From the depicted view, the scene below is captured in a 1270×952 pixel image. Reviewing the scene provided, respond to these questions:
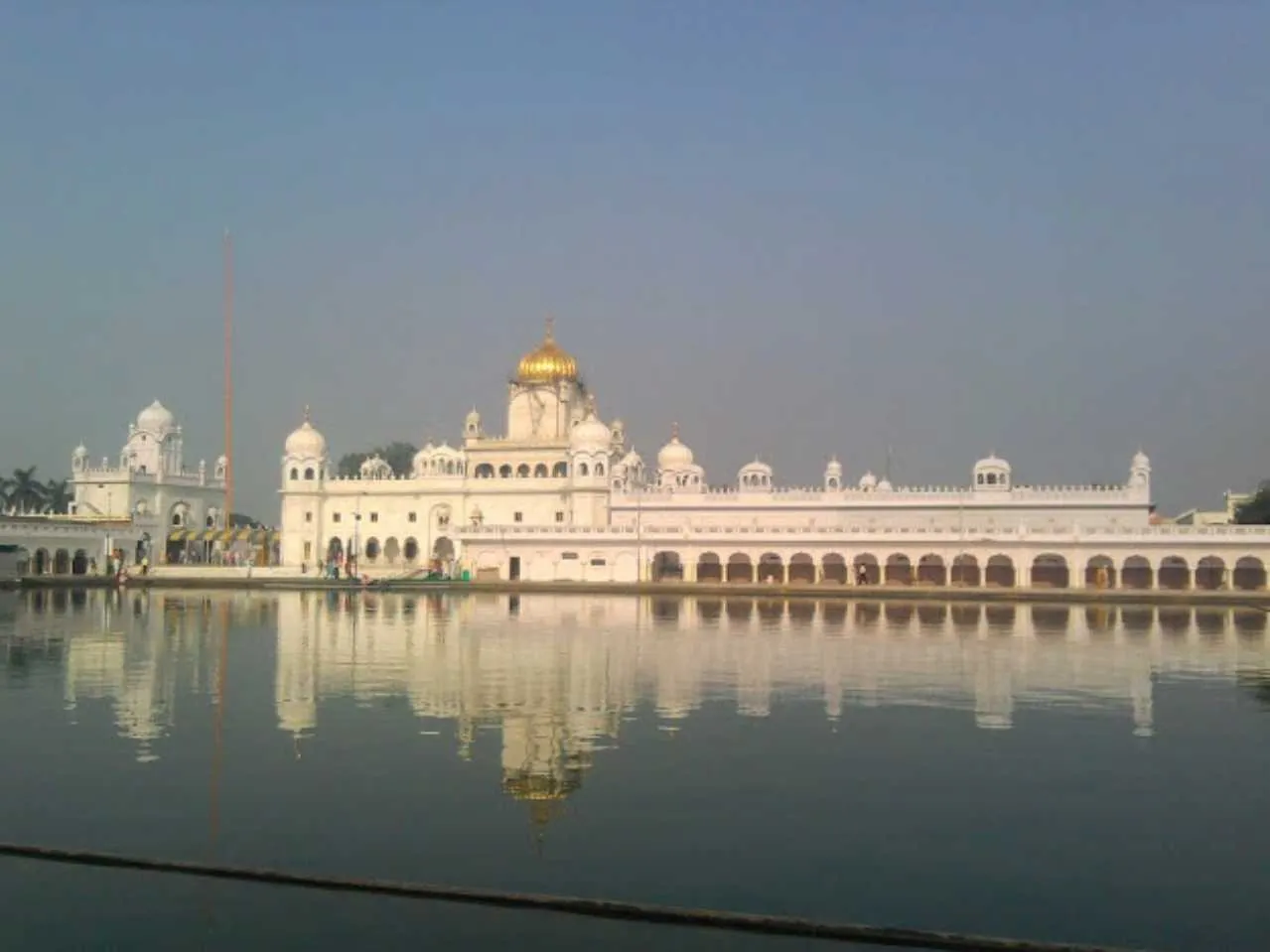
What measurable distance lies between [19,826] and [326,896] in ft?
9.55

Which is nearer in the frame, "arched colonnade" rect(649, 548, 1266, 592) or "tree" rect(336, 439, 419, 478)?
"arched colonnade" rect(649, 548, 1266, 592)

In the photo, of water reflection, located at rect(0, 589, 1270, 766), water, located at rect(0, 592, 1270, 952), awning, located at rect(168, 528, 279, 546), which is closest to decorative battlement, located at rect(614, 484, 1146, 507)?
water reflection, located at rect(0, 589, 1270, 766)

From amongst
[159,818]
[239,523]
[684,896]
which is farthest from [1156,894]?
[239,523]

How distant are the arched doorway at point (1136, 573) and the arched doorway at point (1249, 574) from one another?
258cm

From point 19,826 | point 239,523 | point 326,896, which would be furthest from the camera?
point 239,523

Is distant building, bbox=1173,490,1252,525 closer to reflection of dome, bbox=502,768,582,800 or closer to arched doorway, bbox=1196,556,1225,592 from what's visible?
arched doorway, bbox=1196,556,1225,592

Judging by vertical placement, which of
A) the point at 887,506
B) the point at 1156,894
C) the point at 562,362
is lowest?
the point at 1156,894

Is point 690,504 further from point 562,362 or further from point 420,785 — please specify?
point 420,785

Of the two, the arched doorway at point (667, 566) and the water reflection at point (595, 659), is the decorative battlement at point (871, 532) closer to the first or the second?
the arched doorway at point (667, 566)

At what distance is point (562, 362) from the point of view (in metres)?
54.2

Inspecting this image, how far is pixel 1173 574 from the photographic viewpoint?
144ft

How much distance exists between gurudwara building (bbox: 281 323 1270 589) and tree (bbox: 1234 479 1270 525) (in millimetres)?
11542

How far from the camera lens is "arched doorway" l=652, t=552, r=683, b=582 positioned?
152 ft

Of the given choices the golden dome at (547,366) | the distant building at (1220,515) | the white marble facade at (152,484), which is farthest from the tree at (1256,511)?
the white marble facade at (152,484)
